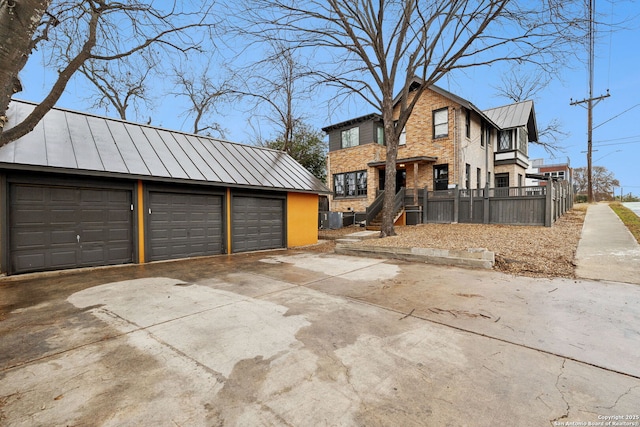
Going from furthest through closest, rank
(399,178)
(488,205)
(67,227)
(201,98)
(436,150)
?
(201,98), (399,178), (436,150), (488,205), (67,227)

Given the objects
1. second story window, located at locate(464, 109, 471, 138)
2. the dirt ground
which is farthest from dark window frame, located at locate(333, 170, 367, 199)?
the dirt ground

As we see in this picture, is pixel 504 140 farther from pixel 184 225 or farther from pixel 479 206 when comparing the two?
pixel 184 225

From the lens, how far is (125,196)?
7.90 meters

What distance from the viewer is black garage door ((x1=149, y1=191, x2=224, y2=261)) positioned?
8.43m

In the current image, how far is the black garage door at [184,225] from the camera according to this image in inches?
332

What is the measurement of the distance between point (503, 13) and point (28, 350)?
44.1ft

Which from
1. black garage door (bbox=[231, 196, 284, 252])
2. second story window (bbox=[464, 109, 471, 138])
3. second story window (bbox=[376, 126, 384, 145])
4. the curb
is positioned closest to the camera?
the curb

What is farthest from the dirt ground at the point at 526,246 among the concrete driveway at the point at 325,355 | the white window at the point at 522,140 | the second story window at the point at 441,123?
the white window at the point at 522,140

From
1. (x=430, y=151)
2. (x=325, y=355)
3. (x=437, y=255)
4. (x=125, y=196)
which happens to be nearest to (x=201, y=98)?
(x=125, y=196)

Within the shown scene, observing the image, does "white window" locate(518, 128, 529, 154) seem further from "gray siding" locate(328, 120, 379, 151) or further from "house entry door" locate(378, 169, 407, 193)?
"gray siding" locate(328, 120, 379, 151)

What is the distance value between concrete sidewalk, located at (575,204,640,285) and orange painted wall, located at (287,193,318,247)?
892cm

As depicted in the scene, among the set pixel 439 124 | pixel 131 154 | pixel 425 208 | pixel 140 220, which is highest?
pixel 439 124

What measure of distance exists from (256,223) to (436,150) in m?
11.8

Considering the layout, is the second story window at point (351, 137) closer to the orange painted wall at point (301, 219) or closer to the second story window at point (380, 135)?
the second story window at point (380, 135)
